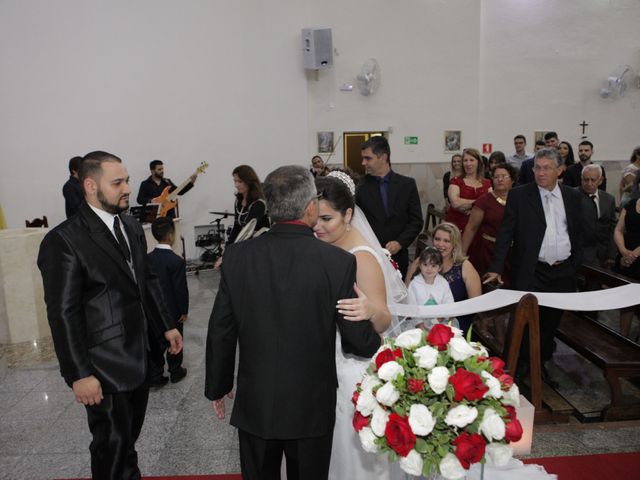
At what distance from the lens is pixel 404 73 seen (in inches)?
442

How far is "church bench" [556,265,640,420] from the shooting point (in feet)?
12.3

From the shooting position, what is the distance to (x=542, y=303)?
3.75 metres

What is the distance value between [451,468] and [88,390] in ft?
5.66

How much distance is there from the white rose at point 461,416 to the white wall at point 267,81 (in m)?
9.40

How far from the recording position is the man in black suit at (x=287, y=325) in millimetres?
2031

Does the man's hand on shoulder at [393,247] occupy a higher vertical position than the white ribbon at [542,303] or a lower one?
higher

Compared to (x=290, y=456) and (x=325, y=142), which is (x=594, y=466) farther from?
(x=325, y=142)

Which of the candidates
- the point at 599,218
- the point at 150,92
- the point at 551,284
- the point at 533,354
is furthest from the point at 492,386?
the point at 150,92

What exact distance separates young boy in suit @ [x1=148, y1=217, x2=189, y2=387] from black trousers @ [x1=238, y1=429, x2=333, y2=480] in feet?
7.96

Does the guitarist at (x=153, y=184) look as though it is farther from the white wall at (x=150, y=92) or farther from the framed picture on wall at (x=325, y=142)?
the framed picture on wall at (x=325, y=142)

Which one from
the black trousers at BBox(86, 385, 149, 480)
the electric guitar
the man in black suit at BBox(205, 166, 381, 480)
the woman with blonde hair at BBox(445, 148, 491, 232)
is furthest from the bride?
the electric guitar

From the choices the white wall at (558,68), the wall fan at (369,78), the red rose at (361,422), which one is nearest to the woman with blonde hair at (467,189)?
the red rose at (361,422)

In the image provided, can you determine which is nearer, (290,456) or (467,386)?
(467,386)

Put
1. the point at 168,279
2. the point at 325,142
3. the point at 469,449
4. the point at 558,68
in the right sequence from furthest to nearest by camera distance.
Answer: the point at 558,68 → the point at 325,142 → the point at 168,279 → the point at 469,449
